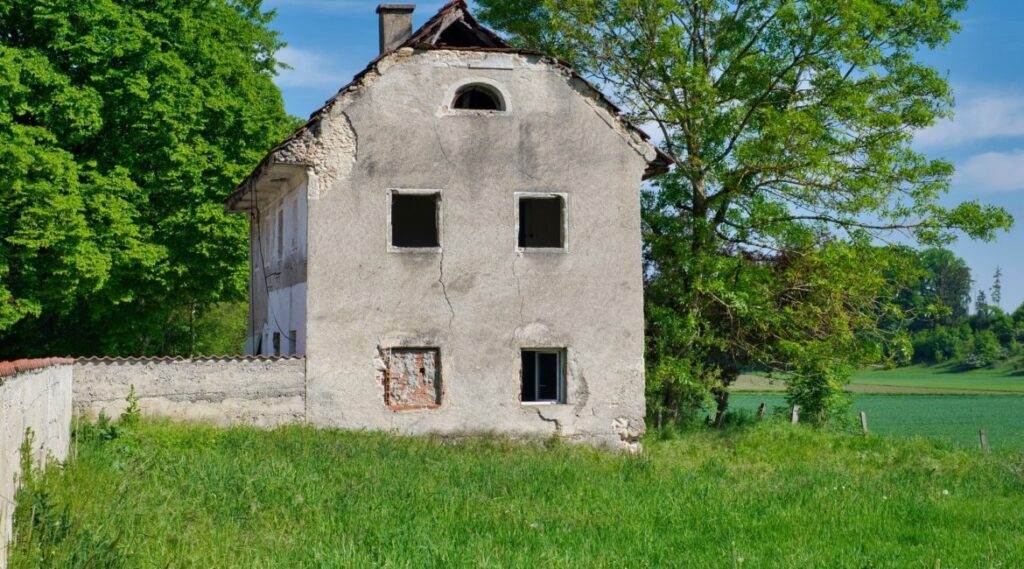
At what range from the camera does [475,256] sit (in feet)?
63.9

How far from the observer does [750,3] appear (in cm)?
2505

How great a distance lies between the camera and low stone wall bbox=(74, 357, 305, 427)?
1738 centimetres

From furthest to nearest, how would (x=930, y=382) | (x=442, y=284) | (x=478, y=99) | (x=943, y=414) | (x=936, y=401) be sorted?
1. (x=930, y=382)
2. (x=936, y=401)
3. (x=943, y=414)
4. (x=478, y=99)
5. (x=442, y=284)

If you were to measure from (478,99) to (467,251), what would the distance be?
9.24 ft

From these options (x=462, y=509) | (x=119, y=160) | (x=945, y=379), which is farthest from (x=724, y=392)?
(x=945, y=379)

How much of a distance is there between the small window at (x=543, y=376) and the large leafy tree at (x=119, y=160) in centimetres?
1049

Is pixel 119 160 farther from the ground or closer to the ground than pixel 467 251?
farther from the ground

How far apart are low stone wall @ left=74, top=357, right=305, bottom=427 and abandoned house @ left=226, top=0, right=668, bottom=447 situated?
477 millimetres

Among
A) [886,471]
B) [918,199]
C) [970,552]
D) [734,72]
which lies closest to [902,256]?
[918,199]

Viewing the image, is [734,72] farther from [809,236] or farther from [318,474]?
A: [318,474]

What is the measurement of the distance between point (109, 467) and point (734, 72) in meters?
16.6

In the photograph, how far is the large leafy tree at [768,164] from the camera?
938 inches

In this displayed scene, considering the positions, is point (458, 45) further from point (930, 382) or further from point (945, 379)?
point (945, 379)

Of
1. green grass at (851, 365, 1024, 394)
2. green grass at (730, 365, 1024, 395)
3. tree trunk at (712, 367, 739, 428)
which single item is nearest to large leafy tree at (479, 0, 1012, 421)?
tree trunk at (712, 367, 739, 428)
